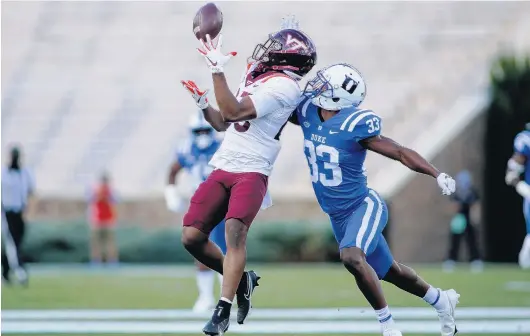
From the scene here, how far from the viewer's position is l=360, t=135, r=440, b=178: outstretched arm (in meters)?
5.92

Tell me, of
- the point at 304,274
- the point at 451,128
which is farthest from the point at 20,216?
the point at 451,128

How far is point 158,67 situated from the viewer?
78.0 feet

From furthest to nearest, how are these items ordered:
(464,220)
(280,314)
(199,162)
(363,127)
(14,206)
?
1. (464,220)
2. (14,206)
3. (199,162)
4. (280,314)
5. (363,127)

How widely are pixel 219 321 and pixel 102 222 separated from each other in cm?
1201

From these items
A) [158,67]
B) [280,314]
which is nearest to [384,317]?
[280,314]

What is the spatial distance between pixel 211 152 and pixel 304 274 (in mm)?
5645

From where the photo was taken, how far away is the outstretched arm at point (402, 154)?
5.92m

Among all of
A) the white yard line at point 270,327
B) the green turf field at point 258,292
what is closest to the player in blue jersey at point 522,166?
the green turf field at point 258,292

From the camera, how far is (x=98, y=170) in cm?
2200

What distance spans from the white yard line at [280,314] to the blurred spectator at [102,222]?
8.45 m

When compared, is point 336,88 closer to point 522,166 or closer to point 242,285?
point 242,285

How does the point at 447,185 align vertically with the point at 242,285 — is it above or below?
above

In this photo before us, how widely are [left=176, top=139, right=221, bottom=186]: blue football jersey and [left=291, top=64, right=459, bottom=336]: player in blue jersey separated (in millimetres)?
2901

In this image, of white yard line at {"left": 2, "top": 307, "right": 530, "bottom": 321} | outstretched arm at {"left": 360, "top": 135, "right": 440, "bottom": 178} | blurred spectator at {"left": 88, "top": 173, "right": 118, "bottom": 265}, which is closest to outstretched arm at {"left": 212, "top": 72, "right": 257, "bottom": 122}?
outstretched arm at {"left": 360, "top": 135, "right": 440, "bottom": 178}
